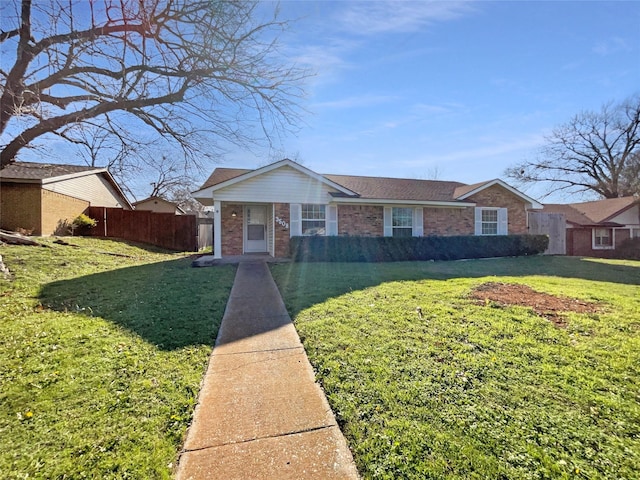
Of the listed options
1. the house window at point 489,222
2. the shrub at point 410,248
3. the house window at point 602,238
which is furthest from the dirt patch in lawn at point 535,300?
the house window at point 602,238

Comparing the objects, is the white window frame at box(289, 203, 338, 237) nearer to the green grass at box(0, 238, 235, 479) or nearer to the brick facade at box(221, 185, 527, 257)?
the brick facade at box(221, 185, 527, 257)

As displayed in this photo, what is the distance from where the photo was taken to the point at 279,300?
6.47 metres

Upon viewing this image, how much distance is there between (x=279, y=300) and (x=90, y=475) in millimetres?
4518

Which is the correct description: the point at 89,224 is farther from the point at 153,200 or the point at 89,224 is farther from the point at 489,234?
the point at 489,234

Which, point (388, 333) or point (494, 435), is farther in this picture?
point (388, 333)

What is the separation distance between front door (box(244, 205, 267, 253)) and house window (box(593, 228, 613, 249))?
23331 millimetres

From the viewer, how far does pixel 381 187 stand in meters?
16.1

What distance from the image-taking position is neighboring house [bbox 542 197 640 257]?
2209 centimetres

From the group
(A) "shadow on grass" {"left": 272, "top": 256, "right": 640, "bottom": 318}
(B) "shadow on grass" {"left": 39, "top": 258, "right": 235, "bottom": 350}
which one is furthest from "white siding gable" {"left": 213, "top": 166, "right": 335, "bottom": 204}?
(B) "shadow on grass" {"left": 39, "top": 258, "right": 235, "bottom": 350}

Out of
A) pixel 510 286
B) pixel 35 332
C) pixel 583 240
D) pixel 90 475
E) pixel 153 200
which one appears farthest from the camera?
pixel 153 200

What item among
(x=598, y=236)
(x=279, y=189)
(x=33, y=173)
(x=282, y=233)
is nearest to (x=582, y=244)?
(x=598, y=236)

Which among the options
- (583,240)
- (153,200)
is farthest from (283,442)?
(153,200)

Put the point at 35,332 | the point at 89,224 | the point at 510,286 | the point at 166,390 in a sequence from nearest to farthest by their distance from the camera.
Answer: the point at 166,390
the point at 35,332
the point at 510,286
the point at 89,224

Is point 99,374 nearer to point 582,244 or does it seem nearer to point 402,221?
point 402,221
